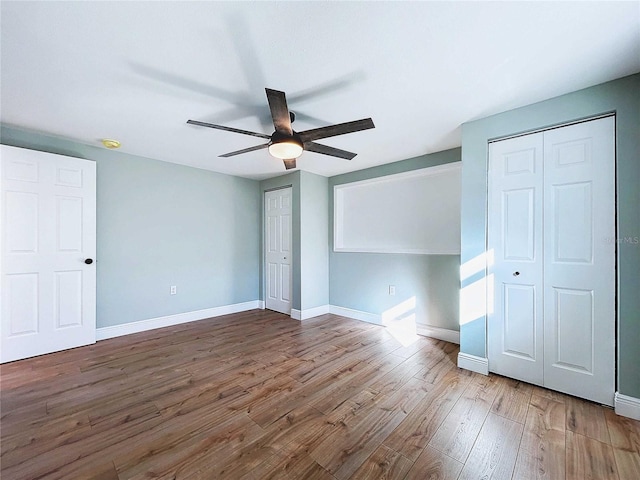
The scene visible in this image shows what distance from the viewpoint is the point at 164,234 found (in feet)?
12.3

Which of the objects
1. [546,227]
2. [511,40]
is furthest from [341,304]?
[511,40]

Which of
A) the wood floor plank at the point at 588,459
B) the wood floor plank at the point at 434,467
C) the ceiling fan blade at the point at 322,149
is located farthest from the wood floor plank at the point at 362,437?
the ceiling fan blade at the point at 322,149

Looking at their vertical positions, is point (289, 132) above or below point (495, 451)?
above

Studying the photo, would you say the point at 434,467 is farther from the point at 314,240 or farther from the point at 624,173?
the point at 314,240

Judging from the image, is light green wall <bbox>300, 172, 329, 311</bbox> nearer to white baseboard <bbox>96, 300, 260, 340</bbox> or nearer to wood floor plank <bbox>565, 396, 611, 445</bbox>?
white baseboard <bbox>96, 300, 260, 340</bbox>

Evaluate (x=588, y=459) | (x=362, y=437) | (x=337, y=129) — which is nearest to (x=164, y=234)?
(x=337, y=129)

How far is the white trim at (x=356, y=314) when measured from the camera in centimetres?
392

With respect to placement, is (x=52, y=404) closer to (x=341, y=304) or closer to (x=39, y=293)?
(x=39, y=293)

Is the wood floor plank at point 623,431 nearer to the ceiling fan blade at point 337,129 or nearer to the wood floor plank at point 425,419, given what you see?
the wood floor plank at point 425,419

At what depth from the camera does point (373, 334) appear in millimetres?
3453

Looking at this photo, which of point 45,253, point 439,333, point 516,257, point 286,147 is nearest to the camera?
point 286,147

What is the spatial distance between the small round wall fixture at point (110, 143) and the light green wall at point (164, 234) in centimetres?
36

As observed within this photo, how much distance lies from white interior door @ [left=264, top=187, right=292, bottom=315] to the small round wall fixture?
2265 millimetres

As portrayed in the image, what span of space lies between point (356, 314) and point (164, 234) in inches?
123
